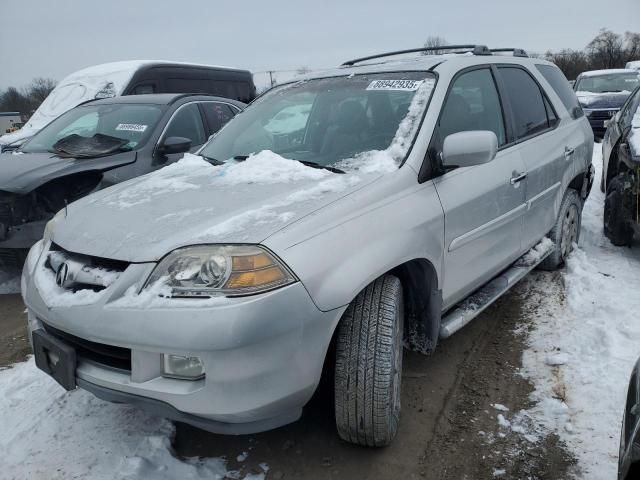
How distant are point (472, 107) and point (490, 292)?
1125 millimetres

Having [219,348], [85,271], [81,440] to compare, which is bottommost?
[81,440]

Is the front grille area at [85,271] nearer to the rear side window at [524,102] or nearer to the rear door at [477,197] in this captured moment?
the rear door at [477,197]

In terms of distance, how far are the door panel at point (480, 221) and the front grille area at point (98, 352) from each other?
1.53m

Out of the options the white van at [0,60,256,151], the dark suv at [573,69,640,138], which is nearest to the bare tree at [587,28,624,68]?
the dark suv at [573,69,640,138]

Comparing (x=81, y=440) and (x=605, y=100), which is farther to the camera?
(x=605, y=100)

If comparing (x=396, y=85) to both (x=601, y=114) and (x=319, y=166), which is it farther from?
(x=601, y=114)

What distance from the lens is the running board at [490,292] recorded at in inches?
109

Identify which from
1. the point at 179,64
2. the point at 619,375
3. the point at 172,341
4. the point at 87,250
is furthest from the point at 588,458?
the point at 179,64

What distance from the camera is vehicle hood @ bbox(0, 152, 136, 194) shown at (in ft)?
13.4

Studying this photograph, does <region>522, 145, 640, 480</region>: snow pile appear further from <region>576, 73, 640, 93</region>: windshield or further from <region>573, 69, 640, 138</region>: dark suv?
<region>576, 73, 640, 93</region>: windshield

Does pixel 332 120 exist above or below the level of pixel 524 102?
below

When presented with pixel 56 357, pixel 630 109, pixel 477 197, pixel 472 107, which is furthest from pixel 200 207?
pixel 630 109

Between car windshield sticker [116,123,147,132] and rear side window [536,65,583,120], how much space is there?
11.8 ft

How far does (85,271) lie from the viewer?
207cm
